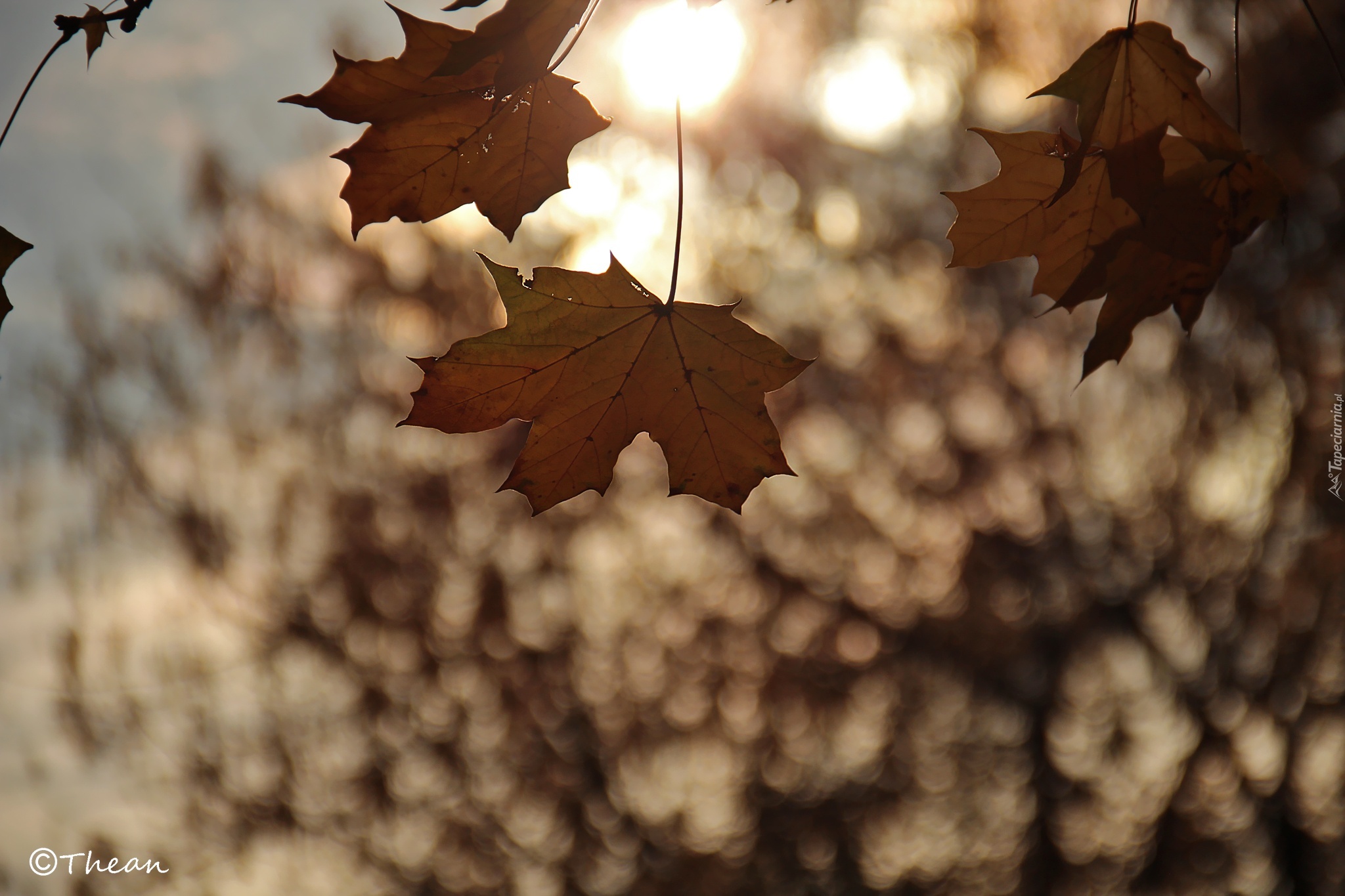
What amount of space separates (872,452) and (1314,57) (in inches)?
152

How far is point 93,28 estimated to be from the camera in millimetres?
704

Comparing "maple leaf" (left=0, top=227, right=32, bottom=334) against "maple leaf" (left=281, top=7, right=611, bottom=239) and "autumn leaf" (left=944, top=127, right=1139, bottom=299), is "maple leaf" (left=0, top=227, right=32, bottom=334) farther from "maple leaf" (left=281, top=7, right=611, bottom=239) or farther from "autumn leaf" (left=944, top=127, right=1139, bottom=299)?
"autumn leaf" (left=944, top=127, right=1139, bottom=299)

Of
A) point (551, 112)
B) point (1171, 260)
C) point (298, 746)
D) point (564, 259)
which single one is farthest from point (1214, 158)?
point (298, 746)

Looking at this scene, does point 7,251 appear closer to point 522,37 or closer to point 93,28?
point 93,28

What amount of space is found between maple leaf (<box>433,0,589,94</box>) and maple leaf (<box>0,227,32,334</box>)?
50 centimetres

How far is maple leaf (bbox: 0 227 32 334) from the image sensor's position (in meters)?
0.71

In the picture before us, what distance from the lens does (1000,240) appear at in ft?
2.79

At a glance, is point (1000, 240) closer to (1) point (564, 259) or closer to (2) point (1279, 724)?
(1) point (564, 259)

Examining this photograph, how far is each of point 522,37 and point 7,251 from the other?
1.91 ft

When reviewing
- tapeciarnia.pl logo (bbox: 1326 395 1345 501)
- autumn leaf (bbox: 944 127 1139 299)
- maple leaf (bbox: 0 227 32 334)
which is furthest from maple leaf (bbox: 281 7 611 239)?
tapeciarnia.pl logo (bbox: 1326 395 1345 501)

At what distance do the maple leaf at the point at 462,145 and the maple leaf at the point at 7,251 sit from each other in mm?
309

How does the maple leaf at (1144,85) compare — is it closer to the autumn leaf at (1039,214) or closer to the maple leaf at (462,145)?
the autumn leaf at (1039,214)

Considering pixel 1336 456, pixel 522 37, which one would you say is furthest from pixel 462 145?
pixel 1336 456

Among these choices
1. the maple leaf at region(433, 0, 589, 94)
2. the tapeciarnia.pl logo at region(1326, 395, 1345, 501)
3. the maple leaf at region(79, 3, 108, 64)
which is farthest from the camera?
the tapeciarnia.pl logo at region(1326, 395, 1345, 501)
